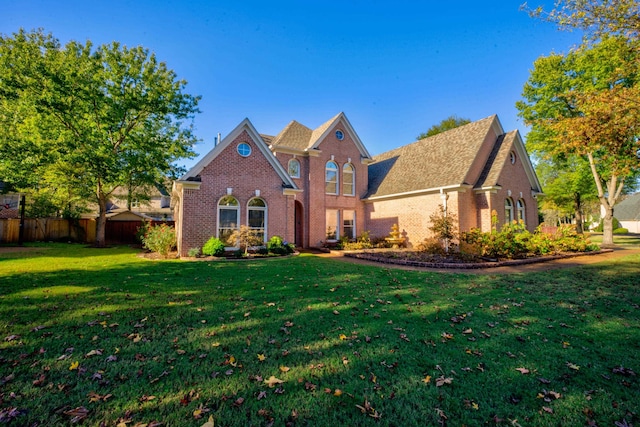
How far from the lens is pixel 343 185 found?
19688 millimetres

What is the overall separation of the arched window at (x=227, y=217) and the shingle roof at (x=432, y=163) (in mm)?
9651

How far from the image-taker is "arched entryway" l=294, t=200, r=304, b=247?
18578 mm

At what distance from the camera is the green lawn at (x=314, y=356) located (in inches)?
99.3

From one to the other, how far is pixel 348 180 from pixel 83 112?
18.1 m

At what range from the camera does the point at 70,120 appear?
56.9 feet

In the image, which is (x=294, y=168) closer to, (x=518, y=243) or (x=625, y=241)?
(x=518, y=243)

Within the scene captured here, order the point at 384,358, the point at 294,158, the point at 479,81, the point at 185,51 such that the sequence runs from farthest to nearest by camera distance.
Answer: the point at 294,158 → the point at 479,81 → the point at 185,51 → the point at 384,358

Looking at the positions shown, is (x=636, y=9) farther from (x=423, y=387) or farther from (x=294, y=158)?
(x=294, y=158)

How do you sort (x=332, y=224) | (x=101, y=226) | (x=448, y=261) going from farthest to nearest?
(x=332, y=224) → (x=101, y=226) → (x=448, y=261)

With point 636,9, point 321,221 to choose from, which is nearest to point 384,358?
point 636,9

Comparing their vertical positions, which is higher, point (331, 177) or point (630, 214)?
point (331, 177)

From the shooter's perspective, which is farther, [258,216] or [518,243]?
[258,216]

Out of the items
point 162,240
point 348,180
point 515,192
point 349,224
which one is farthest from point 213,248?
point 515,192

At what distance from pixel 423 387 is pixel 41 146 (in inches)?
902
